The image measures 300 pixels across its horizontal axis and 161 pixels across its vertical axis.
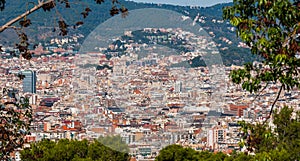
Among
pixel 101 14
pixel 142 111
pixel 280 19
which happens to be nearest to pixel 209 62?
pixel 142 111

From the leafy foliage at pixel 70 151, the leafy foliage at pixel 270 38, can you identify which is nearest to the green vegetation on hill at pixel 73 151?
the leafy foliage at pixel 70 151

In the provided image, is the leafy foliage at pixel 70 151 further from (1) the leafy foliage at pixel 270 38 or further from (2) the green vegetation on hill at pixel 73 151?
(1) the leafy foliage at pixel 270 38

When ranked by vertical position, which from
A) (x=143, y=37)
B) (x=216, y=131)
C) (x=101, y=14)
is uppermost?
(x=101, y=14)

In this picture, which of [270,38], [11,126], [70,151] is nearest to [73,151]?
[70,151]

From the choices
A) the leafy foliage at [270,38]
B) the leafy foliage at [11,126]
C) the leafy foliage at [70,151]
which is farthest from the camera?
the leafy foliage at [70,151]

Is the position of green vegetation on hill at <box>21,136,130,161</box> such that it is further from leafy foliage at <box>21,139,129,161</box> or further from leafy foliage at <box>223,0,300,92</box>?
leafy foliage at <box>223,0,300,92</box>

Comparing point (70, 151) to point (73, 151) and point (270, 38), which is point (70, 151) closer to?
point (73, 151)

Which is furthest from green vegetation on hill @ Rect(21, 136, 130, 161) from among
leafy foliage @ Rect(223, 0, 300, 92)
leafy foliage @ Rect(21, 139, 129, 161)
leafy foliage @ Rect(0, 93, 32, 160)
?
leafy foliage @ Rect(223, 0, 300, 92)

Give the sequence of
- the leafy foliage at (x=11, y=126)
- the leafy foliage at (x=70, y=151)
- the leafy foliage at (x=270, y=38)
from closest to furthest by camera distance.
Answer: the leafy foliage at (x=270, y=38)
the leafy foliage at (x=11, y=126)
the leafy foliage at (x=70, y=151)

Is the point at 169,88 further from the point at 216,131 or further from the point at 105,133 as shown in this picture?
the point at 216,131
